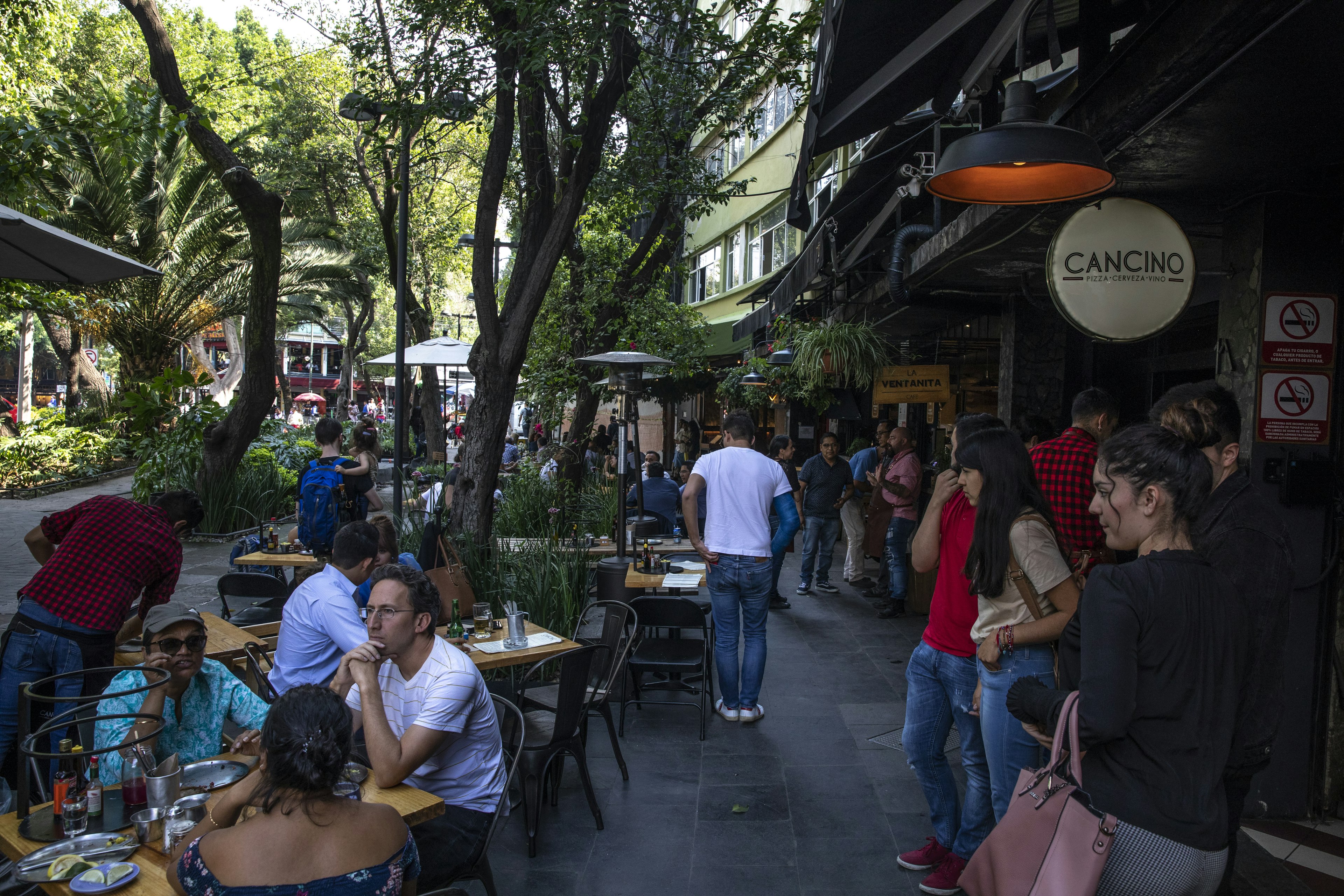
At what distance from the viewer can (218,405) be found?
14.1 m

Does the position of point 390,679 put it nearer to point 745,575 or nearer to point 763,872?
point 763,872

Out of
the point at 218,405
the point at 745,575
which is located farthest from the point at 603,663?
the point at 218,405

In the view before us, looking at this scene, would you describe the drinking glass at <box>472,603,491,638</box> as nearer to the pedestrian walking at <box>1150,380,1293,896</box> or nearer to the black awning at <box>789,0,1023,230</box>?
the black awning at <box>789,0,1023,230</box>

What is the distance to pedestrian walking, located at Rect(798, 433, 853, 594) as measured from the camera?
33.8 ft

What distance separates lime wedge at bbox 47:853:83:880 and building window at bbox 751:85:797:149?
17711 millimetres

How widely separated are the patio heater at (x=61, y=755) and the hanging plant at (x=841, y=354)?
726cm

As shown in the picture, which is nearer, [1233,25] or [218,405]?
[1233,25]

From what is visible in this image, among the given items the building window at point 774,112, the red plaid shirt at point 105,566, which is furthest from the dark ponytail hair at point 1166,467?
the building window at point 774,112

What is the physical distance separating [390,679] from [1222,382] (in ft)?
14.2

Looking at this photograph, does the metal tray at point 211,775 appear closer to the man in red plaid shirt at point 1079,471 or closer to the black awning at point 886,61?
the black awning at point 886,61

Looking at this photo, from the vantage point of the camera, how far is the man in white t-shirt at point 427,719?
321cm

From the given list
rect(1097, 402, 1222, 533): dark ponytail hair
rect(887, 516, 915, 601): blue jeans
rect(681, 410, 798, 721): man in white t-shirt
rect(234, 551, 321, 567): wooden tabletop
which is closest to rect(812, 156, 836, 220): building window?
rect(887, 516, 915, 601): blue jeans

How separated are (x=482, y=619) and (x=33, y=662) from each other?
2194 mm

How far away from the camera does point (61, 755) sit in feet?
9.12
